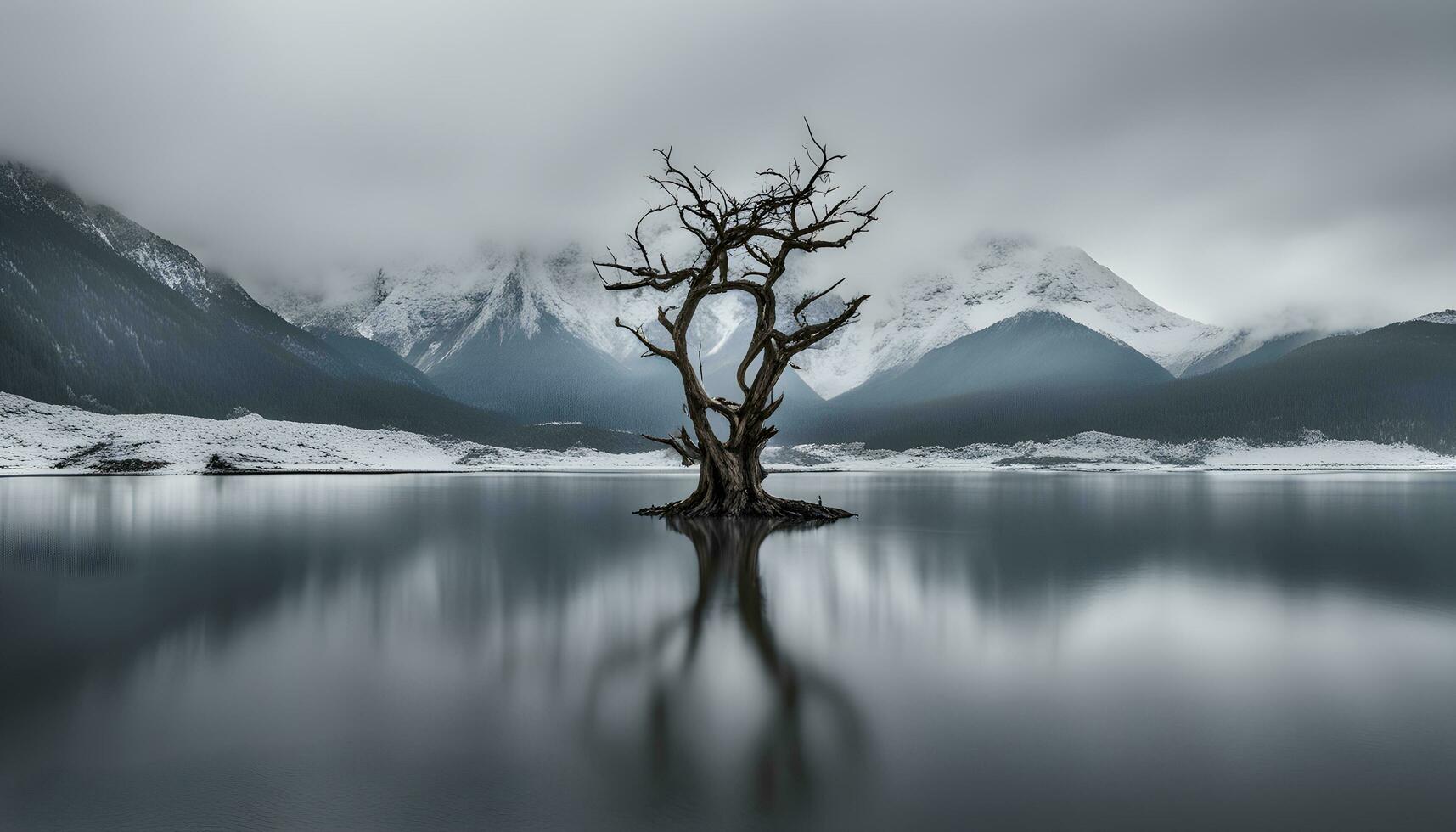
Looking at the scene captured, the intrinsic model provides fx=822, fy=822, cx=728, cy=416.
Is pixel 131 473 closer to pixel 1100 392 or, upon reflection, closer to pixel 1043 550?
pixel 1043 550

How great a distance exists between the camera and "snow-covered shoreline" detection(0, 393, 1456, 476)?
204 ft

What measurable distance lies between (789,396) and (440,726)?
19530 cm

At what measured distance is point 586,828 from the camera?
3242mm

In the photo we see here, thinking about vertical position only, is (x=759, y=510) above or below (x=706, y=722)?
below

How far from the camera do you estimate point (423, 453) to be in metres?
97.8

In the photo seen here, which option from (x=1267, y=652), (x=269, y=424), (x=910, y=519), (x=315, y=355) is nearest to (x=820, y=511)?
(x=910, y=519)

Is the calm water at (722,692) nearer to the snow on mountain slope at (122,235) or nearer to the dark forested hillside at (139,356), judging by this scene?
the dark forested hillside at (139,356)

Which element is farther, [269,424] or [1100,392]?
[1100,392]

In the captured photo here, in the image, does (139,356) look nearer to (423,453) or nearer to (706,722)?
(423,453)

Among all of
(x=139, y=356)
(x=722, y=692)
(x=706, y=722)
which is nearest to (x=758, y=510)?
(x=722, y=692)

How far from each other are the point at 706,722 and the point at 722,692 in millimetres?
594

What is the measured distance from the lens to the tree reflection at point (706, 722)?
3.75 m

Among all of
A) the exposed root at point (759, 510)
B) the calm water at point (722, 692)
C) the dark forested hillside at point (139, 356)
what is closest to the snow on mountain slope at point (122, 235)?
the dark forested hillside at point (139, 356)

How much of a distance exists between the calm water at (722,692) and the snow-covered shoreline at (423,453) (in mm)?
60038
